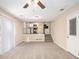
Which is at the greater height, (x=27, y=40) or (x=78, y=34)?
(x=78, y=34)

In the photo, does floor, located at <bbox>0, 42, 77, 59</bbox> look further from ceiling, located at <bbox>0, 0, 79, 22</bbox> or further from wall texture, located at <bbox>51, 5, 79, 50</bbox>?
ceiling, located at <bbox>0, 0, 79, 22</bbox>

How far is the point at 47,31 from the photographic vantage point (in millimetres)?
14688

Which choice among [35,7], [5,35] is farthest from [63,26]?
[5,35]

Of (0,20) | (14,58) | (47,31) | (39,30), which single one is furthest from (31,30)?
(14,58)

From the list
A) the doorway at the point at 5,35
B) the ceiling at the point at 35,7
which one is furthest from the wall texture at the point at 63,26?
the doorway at the point at 5,35

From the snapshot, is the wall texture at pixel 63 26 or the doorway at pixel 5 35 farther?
the doorway at pixel 5 35

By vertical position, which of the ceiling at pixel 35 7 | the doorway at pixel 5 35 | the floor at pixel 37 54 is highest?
the ceiling at pixel 35 7

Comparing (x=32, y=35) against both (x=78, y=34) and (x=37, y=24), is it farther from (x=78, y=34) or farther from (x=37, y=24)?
(x=78, y=34)

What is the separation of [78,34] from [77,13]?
3.12ft

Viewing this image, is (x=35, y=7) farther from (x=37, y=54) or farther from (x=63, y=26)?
(x=63, y=26)

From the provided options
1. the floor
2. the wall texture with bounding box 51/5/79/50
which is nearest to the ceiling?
the wall texture with bounding box 51/5/79/50

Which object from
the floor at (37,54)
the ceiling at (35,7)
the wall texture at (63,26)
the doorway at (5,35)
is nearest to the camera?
the ceiling at (35,7)

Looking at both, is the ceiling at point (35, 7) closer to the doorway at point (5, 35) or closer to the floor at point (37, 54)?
the doorway at point (5, 35)

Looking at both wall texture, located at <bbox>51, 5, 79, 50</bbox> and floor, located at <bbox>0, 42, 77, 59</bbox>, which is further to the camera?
wall texture, located at <bbox>51, 5, 79, 50</bbox>
